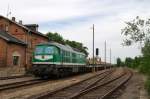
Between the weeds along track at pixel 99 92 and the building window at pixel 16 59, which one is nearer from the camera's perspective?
the weeds along track at pixel 99 92

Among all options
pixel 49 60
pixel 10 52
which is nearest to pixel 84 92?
pixel 49 60

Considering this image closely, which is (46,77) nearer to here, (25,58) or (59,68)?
(59,68)

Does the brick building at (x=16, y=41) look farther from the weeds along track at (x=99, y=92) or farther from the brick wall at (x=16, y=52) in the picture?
the weeds along track at (x=99, y=92)

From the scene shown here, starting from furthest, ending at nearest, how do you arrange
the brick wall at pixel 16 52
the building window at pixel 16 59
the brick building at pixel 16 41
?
the building window at pixel 16 59 → the brick wall at pixel 16 52 → the brick building at pixel 16 41

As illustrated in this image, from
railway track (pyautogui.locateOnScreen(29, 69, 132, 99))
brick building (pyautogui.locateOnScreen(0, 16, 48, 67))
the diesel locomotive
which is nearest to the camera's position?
railway track (pyautogui.locateOnScreen(29, 69, 132, 99))

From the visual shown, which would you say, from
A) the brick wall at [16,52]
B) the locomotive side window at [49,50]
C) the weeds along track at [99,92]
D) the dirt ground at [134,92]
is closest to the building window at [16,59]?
the brick wall at [16,52]

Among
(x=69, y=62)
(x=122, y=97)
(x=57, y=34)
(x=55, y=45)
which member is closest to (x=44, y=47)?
(x=55, y=45)

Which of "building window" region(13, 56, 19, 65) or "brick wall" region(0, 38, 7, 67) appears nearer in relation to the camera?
"brick wall" region(0, 38, 7, 67)

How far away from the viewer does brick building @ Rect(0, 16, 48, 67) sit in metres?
47.7

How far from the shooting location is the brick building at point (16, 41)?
4766cm

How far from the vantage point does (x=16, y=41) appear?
5044cm

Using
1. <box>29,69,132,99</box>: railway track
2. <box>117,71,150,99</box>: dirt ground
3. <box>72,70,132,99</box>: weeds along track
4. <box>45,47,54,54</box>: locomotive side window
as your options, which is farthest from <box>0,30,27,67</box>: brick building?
<box>117,71,150,99</box>: dirt ground

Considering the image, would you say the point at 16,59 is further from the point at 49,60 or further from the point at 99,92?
the point at 99,92

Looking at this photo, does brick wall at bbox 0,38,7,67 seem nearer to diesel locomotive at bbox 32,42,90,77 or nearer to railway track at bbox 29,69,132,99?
diesel locomotive at bbox 32,42,90,77
